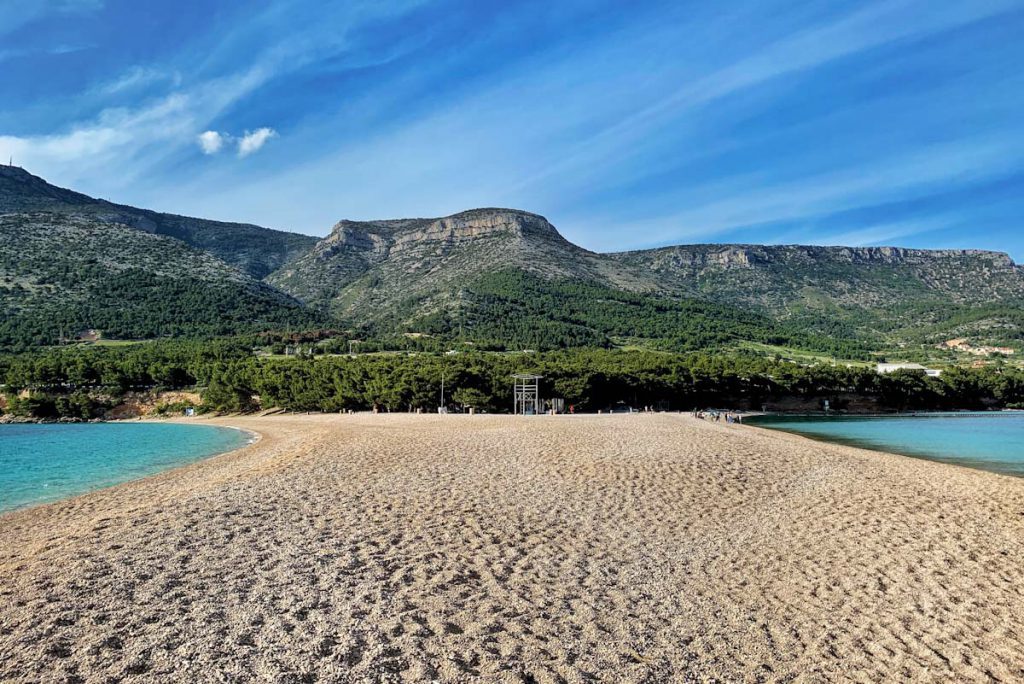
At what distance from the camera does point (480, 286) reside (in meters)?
124

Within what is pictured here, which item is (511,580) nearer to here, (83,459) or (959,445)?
(83,459)

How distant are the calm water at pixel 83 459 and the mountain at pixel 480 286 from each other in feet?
196


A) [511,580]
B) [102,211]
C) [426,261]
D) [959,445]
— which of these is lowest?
[959,445]

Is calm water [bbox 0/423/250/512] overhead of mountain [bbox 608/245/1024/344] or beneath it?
beneath

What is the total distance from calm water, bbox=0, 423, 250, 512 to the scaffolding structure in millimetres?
22500

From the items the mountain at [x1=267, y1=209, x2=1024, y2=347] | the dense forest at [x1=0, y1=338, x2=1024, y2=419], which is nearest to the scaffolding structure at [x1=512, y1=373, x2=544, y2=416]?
the dense forest at [x1=0, y1=338, x2=1024, y2=419]

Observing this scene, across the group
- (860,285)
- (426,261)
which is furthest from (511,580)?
(860,285)

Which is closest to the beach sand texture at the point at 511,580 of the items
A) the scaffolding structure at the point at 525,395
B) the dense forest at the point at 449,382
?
the scaffolding structure at the point at 525,395

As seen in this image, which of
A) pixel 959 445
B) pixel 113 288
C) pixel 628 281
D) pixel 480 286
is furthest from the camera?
pixel 628 281

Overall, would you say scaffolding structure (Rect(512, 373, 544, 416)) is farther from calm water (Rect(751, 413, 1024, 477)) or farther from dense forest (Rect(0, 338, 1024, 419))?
calm water (Rect(751, 413, 1024, 477))

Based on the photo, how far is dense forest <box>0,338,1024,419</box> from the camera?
56.3m

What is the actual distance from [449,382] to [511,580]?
4678 cm

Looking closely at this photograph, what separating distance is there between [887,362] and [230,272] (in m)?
129

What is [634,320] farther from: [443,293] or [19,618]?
[19,618]
